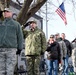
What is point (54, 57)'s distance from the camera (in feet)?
50.8

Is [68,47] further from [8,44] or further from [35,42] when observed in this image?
[8,44]

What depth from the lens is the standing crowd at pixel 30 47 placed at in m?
9.77

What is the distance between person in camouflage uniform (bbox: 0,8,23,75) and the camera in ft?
32.0

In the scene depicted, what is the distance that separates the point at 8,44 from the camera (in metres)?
9.77

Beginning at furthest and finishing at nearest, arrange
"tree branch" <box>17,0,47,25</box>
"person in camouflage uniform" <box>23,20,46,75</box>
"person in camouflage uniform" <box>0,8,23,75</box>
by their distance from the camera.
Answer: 1. "tree branch" <box>17,0,47,25</box>
2. "person in camouflage uniform" <box>23,20,46,75</box>
3. "person in camouflage uniform" <box>0,8,23,75</box>

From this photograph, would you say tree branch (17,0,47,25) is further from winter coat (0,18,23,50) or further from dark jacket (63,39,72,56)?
winter coat (0,18,23,50)

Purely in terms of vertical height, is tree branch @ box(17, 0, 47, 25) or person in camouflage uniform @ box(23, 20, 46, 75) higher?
tree branch @ box(17, 0, 47, 25)

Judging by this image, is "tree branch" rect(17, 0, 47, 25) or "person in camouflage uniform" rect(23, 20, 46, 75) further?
"tree branch" rect(17, 0, 47, 25)

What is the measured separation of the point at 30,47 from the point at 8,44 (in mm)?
2821

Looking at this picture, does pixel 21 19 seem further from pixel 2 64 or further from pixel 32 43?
pixel 2 64

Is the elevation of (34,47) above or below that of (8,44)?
above

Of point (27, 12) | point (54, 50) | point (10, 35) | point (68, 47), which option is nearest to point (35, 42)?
point (10, 35)

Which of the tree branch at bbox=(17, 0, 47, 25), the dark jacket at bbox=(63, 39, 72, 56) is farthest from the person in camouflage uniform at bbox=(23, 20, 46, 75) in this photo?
the dark jacket at bbox=(63, 39, 72, 56)

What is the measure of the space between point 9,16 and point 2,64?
1.22m
